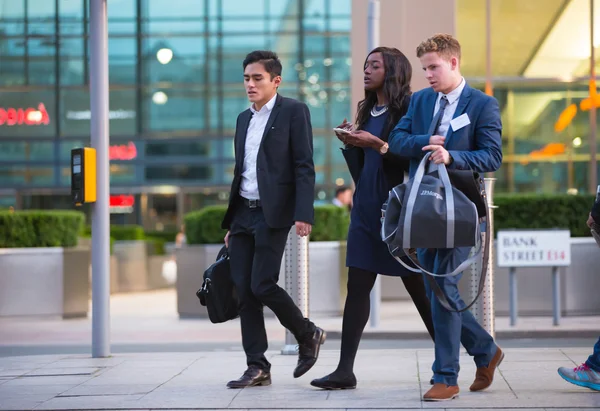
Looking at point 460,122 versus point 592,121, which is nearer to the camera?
point 460,122

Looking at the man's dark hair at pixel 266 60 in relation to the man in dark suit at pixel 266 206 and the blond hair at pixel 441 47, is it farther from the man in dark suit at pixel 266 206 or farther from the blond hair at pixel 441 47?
the blond hair at pixel 441 47

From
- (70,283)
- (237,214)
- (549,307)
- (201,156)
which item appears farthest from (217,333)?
(201,156)

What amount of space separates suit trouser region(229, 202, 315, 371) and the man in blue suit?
98 centimetres

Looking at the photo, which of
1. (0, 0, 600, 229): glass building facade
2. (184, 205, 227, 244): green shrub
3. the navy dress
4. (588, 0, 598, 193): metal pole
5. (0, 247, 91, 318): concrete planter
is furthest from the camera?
(0, 0, 600, 229): glass building facade

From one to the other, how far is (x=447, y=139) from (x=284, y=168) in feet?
3.62

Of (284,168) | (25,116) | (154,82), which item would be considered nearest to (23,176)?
(25,116)

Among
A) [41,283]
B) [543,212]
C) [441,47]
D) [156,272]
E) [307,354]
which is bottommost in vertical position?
[156,272]

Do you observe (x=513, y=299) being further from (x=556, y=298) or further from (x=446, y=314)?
(x=446, y=314)

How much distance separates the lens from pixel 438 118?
20.0ft

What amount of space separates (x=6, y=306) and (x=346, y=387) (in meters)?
8.77

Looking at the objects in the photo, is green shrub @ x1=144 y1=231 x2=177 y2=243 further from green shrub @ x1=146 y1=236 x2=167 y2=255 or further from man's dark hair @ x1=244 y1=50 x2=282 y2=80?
man's dark hair @ x1=244 y1=50 x2=282 y2=80

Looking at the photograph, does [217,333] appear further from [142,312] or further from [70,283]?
[142,312]

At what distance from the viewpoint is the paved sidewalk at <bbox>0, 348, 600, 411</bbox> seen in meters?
6.00

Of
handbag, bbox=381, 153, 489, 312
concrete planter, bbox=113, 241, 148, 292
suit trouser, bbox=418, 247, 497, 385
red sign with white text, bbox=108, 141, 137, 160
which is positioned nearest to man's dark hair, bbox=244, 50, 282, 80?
handbag, bbox=381, 153, 489, 312
